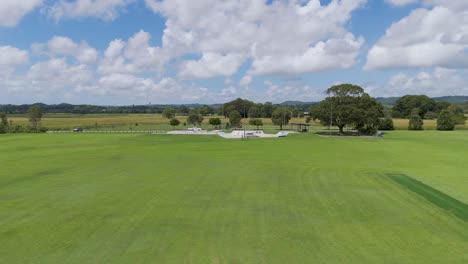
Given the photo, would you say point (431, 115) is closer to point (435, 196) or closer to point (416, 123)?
point (416, 123)

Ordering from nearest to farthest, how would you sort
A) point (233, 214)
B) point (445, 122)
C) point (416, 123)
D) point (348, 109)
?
point (233, 214)
point (348, 109)
point (445, 122)
point (416, 123)

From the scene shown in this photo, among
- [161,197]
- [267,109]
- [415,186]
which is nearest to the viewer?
[161,197]

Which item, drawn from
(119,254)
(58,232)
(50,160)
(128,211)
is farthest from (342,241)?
(50,160)

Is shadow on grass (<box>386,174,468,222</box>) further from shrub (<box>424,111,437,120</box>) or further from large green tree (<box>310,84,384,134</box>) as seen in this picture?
shrub (<box>424,111,437,120</box>)

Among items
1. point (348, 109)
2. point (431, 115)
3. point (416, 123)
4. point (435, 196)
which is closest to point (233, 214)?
point (435, 196)

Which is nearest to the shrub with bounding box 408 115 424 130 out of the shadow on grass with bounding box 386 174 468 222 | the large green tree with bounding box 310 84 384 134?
the large green tree with bounding box 310 84 384 134

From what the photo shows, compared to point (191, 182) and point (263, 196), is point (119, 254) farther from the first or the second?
point (191, 182)
